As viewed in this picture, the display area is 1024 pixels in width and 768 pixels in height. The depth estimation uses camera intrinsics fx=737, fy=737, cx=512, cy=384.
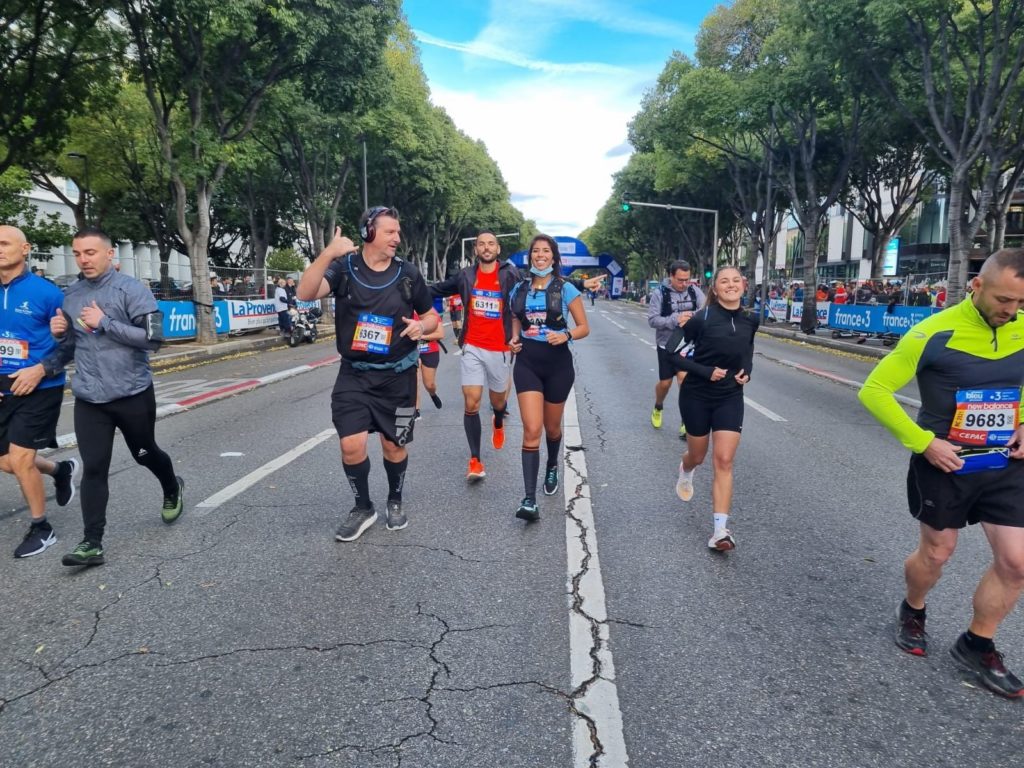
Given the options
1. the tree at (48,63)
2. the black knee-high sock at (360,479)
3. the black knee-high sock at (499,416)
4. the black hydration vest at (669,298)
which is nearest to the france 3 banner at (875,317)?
the black hydration vest at (669,298)

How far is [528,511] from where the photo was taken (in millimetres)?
4953

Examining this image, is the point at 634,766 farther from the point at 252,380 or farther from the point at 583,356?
the point at 583,356

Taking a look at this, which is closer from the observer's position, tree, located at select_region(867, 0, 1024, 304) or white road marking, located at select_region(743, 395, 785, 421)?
white road marking, located at select_region(743, 395, 785, 421)

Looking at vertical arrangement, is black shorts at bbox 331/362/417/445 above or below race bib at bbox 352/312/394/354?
below

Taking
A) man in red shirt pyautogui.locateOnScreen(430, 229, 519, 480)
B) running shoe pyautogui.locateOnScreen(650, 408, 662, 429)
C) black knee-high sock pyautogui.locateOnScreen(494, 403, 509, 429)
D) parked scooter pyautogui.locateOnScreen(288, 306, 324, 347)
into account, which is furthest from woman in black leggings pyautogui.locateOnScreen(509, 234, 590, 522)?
parked scooter pyautogui.locateOnScreen(288, 306, 324, 347)

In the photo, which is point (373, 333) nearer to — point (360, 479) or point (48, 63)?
point (360, 479)

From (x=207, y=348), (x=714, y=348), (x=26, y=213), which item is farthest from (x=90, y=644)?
(x=26, y=213)

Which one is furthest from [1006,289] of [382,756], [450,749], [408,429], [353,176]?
[353,176]

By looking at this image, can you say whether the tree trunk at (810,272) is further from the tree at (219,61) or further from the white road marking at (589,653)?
the white road marking at (589,653)

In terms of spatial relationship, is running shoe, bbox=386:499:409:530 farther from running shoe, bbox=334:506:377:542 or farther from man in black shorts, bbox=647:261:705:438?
man in black shorts, bbox=647:261:705:438

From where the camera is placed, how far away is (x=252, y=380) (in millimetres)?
12750

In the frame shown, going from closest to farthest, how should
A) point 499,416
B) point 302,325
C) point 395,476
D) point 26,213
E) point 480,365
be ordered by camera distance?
point 395,476
point 480,365
point 499,416
point 302,325
point 26,213

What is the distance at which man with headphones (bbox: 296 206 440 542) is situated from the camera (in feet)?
14.4

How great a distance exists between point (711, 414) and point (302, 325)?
Result: 17777 millimetres
